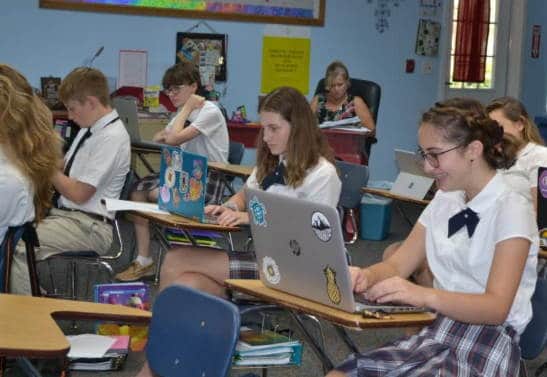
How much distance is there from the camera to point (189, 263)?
3.74 m

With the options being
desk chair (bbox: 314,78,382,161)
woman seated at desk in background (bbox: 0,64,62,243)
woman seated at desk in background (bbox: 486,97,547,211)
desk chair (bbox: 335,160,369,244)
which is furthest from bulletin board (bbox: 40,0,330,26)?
woman seated at desk in background (bbox: 0,64,62,243)

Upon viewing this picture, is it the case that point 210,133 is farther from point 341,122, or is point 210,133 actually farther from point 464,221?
point 464,221

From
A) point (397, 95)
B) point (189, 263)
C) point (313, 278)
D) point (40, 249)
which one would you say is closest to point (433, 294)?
point (313, 278)

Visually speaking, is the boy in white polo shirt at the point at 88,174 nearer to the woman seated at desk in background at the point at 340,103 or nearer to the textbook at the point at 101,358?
the textbook at the point at 101,358

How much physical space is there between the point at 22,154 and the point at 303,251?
137 centimetres

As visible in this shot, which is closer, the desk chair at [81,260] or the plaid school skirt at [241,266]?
the plaid school skirt at [241,266]

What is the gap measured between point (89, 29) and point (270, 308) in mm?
5471

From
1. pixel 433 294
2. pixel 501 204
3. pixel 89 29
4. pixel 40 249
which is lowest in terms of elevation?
pixel 40 249

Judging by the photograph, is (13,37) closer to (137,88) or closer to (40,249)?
(137,88)

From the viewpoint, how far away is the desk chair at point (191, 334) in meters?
2.29

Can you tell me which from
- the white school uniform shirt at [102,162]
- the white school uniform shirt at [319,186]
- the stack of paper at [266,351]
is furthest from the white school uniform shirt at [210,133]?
the stack of paper at [266,351]

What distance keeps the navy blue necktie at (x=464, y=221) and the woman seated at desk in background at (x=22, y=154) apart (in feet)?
4.96

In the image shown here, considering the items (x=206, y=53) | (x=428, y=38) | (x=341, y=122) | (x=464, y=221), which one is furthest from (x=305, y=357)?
(x=428, y=38)

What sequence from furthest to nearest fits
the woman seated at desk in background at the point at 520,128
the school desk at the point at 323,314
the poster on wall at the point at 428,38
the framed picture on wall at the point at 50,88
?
the poster on wall at the point at 428,38
the framed picture on wall at the point at 50,88
the woman seated at desk in background at the point at 520,128
the school desk at the point at 323,314
